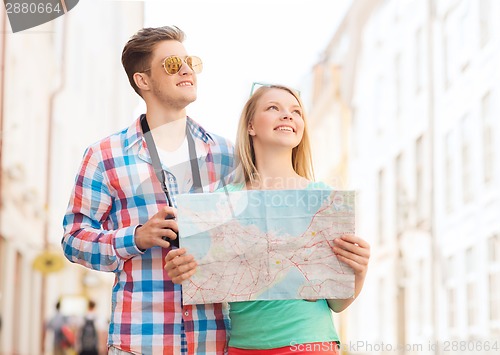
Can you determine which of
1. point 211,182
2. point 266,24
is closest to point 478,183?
point 266,24

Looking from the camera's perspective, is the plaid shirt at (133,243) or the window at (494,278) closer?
the plaid shirt at (133,243)

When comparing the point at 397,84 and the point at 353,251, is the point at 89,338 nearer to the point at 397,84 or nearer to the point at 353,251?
the point at 397,84

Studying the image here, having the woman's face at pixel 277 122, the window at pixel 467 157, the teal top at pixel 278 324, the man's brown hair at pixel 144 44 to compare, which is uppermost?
the window at pixel 467 157

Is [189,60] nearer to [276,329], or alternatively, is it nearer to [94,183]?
[94,183]

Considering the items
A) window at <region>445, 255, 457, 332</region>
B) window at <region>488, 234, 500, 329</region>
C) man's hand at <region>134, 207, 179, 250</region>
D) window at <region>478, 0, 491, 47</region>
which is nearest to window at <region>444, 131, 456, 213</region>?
window at <region>445, 255, 457, 332</region>

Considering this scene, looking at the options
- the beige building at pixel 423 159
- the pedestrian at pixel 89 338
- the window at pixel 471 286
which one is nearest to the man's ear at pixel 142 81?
the beige building at pixel 423 159

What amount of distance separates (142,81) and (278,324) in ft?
2.30

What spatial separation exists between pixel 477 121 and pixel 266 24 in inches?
398

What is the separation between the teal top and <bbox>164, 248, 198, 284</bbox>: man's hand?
16 cm

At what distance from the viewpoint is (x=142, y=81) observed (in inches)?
113

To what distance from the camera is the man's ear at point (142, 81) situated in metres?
2.86

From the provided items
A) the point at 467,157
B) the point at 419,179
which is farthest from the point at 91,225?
the point at 419,179

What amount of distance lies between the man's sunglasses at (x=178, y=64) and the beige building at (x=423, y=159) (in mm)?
7301

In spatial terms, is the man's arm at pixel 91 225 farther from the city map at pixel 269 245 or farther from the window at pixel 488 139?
the window at pixel 488 139
